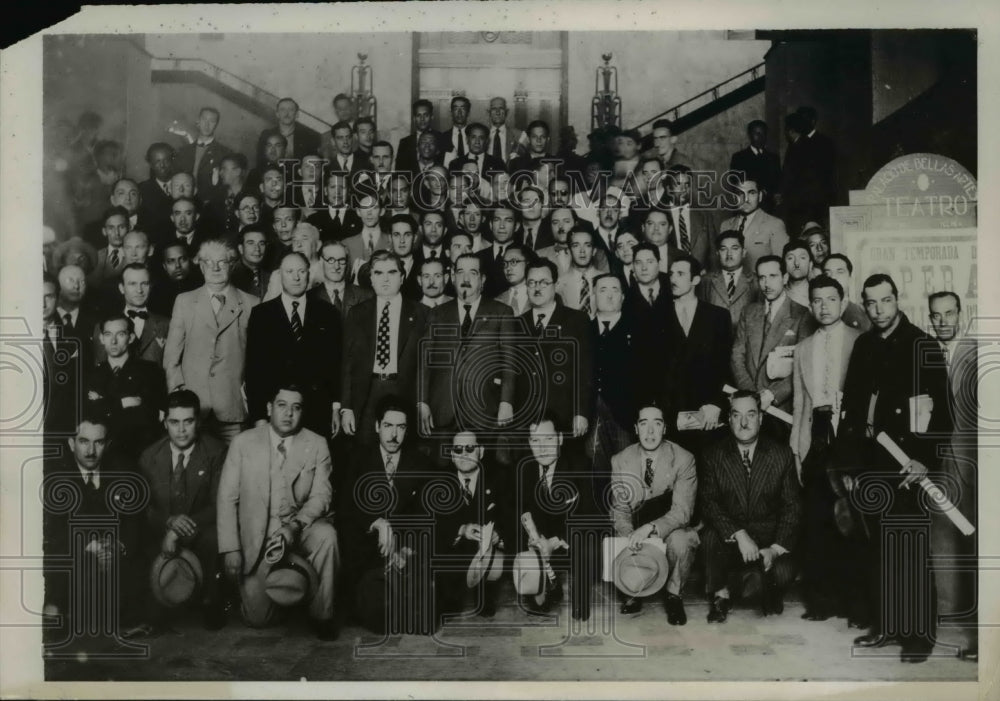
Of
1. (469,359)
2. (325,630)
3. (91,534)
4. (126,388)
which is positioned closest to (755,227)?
(469,359)

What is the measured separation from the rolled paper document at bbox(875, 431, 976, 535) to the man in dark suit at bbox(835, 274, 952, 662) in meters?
0.02

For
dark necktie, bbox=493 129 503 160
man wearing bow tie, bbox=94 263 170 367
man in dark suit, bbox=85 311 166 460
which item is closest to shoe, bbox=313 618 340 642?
man in dark suit, bbox=85 311 166 460

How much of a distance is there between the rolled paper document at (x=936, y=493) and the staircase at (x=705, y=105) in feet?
5.64

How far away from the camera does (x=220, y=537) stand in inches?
160

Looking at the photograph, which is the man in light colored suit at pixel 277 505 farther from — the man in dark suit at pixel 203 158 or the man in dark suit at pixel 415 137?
the man in dark suit at pixel 415 137

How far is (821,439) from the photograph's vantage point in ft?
13.4

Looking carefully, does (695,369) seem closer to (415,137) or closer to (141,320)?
(415,137)

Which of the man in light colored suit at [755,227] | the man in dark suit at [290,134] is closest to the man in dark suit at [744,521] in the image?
the man in light colored suit at [755,227]

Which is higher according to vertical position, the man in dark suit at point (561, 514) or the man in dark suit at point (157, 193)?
the man in dark suit at point (157, 193)

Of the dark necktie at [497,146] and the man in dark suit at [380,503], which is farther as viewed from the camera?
the dark necktie at [497,146]

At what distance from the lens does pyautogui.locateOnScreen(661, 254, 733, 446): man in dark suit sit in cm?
408

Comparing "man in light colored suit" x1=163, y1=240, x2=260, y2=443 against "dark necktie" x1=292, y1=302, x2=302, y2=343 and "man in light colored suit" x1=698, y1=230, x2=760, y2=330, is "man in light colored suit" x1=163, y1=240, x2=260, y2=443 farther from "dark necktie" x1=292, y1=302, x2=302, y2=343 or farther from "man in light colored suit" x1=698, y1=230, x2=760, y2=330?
"man in light colored suit" x1=698, y1=230, x2=760, y2=330

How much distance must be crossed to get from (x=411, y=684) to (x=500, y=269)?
199 cm

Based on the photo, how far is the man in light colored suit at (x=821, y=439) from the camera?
13.4ft
